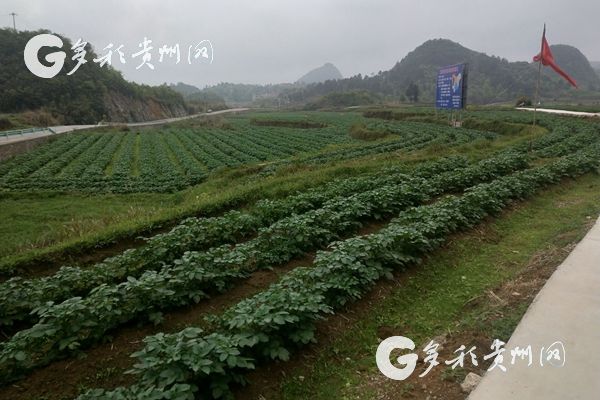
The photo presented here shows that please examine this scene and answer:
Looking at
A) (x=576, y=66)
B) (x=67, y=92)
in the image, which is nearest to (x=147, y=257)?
(x=67, y=92)

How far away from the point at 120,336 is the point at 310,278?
284cm

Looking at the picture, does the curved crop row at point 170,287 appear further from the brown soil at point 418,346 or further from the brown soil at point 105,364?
the brown soil at point 418,346

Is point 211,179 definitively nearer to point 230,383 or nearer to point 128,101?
point 230,383

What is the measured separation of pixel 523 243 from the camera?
9.02m

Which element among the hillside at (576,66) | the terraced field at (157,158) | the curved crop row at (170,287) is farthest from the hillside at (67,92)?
the hillside at (576,66)

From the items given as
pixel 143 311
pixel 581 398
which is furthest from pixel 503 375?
pixel 143 311

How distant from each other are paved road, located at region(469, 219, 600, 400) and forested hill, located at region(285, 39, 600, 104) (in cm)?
11445

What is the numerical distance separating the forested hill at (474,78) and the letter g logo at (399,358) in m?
116

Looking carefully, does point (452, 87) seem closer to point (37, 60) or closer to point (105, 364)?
point (37, 60)

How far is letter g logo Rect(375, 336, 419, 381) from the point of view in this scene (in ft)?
15.9

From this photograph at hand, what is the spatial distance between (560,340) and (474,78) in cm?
16233

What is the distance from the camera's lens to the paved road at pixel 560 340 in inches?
159

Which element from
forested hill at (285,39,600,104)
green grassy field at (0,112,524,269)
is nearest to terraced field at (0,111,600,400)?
green grassy field at (0,112,524,269)

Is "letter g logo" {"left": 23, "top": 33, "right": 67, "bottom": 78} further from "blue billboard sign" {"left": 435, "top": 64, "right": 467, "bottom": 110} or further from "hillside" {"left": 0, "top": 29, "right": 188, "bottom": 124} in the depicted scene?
"hillside" {"left": 0, "top": 29, "right": 188, "bottom": 124}
